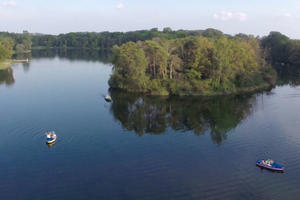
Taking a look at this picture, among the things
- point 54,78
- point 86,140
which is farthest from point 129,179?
point 54,78

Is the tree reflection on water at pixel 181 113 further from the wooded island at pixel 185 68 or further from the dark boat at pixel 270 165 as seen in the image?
the dark boat at pixel 270 165

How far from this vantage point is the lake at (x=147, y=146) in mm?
26000

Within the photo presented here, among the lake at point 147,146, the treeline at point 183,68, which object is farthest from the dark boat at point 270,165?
the treeline at point 183,68

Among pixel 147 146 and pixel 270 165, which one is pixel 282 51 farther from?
pixel 147 146

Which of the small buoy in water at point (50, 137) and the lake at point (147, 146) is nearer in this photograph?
the lake at point (147, 146)

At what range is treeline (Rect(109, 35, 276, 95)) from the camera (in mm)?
62812

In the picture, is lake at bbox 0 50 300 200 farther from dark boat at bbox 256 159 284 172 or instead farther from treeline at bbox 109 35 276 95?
treeline at bbox 109 35 276 95

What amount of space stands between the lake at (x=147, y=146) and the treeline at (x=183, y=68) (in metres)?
4.45

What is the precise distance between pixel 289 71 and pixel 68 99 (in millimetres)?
81793

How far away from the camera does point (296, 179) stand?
27.9 m

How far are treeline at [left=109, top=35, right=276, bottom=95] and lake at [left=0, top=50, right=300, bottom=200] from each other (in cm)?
445

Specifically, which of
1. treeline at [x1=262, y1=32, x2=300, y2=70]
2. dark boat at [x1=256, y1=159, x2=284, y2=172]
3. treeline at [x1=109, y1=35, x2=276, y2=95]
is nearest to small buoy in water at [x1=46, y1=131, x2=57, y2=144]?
dark boat at [x1=256, y1=159, x2=284, y2=172]

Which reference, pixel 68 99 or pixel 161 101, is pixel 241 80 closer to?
pixel 161 101

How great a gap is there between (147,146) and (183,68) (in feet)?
118
